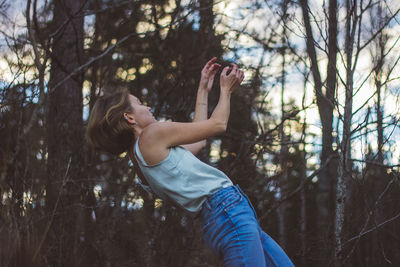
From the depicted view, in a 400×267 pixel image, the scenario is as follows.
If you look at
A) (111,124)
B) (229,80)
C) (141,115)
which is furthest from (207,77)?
(111,124)

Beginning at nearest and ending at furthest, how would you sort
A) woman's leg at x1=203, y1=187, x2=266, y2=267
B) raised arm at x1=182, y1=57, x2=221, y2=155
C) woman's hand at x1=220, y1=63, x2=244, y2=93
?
woman's leg at x1=203, y1=187, x2=266, y2=267 < woman's hand at x1=220, y1=63, x2=244, y2=93 < raised arm at x1=182, y1=57, x2=221, y2=155

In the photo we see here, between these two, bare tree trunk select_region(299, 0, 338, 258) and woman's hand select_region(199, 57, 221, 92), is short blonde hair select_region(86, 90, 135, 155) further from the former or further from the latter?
bare tree trunk select_region(299, 0, 338, 258)

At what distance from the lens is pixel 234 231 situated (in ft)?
6.04

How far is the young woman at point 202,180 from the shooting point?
1.84m

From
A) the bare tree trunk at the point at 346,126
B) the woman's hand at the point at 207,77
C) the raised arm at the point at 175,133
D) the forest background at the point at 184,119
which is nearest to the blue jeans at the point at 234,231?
the raised arm at the point at 175,133

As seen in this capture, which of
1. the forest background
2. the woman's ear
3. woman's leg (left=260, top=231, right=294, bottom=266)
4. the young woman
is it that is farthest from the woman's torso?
the forest background

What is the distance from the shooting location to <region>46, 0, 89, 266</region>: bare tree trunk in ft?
13.6

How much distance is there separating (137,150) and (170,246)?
9.18 feet

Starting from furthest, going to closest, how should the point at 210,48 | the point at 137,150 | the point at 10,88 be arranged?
the point at 210,48, the point at 10,88, the point at 137,150

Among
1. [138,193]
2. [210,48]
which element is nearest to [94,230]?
[138,193]

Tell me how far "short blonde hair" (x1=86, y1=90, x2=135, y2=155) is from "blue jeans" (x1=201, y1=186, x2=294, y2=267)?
58cm

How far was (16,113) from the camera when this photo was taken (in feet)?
13.4

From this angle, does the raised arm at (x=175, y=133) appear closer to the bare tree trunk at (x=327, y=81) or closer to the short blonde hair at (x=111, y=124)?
the short blonde hair at (x=111, y=124)

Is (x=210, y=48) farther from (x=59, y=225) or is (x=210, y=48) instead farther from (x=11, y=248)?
(x=11, y=248)
